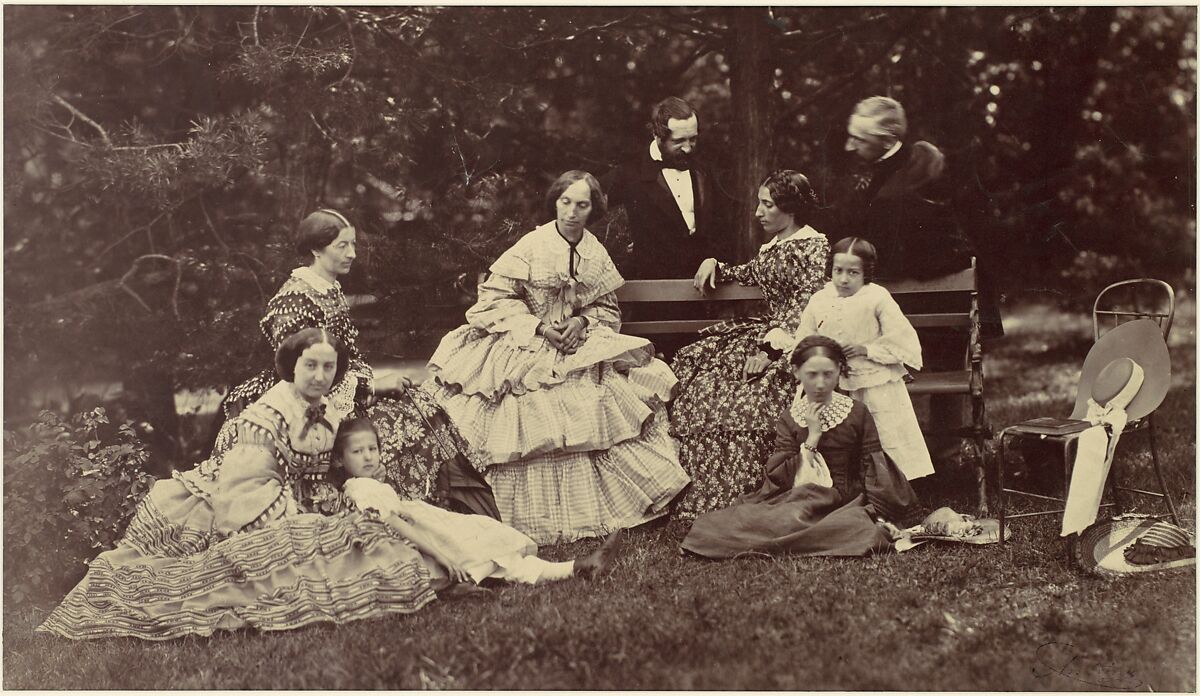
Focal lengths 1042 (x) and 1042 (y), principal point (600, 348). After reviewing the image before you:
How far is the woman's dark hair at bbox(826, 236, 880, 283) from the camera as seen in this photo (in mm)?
5141

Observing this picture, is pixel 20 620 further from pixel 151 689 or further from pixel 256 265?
pixel 256 265

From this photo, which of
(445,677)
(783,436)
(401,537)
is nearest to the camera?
(445,677)

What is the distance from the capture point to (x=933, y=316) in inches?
210

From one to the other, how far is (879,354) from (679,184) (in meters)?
1.40

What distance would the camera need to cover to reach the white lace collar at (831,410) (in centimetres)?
494

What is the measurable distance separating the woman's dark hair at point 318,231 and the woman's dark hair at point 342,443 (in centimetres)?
92

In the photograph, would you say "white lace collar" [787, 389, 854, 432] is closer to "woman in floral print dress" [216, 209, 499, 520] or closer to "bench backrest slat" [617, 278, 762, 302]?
"bench backrest slat" [617, 278, 762, 302]

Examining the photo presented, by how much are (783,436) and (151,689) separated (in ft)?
9.77

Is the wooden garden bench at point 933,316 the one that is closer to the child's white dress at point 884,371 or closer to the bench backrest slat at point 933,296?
the bench backrest slat at point 933,296

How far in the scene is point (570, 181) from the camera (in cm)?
529

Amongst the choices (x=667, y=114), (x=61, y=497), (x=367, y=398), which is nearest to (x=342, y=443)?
(x=367, y=398)

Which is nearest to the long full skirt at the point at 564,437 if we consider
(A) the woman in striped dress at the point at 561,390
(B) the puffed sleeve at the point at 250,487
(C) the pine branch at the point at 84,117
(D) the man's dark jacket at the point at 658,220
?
(A) the woman in striped dress at the point at 561,390

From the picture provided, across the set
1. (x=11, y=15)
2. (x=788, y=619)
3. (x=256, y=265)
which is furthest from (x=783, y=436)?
(x=11, y=15)

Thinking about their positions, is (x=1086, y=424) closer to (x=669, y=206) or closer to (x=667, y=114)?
(x=669, y=206)
